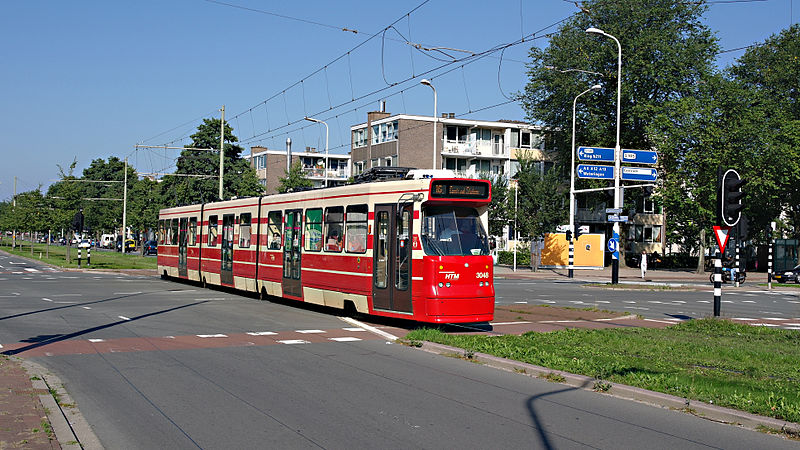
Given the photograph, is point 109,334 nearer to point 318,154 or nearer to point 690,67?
point 690,67

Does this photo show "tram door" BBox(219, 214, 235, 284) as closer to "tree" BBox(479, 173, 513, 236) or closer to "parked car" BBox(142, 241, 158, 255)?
"tree" BBox(479, 173, 513, 236)

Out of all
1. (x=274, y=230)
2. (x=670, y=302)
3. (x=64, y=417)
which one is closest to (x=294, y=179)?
(x=670, y=302)

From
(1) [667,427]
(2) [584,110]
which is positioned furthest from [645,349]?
(2) [584,110]

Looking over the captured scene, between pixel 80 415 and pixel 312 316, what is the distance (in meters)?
11.2

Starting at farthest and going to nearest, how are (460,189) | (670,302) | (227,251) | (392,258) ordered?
1. (670,302)
2. (227,251)
3. (392,258)
4. (460,189)

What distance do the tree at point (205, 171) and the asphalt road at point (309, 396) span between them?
55.8m

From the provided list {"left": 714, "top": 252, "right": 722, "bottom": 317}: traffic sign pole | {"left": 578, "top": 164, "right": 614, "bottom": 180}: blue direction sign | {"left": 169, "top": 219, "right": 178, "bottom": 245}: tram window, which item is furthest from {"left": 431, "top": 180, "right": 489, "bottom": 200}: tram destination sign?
{"left": 169, "top": 219, "right": 178, "bottom": 245}: tram window

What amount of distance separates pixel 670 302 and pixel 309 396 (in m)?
22.0

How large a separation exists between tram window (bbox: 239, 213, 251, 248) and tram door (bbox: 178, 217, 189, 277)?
260 inches

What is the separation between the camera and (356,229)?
17688 mm

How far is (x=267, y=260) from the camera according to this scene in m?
22.7

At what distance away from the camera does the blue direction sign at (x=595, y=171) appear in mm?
34469

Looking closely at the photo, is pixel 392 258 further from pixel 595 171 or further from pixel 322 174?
pixel 322 174

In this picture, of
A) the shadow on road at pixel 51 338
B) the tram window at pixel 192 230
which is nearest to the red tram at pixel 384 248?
the shadow on road at pixel 51 338
